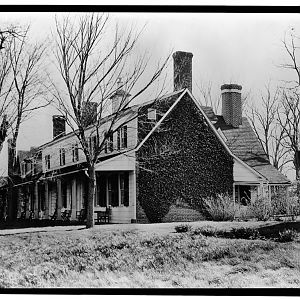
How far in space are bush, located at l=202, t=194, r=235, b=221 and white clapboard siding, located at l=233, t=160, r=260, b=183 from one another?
0.21 metres

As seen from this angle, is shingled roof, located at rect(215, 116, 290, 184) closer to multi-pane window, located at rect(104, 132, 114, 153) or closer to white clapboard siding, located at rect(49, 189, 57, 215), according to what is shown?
multi-pane window, located at rect(104, 132, 114, 153)

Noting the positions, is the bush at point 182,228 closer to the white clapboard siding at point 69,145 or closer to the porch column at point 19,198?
the white clapboard siding at point 69,145

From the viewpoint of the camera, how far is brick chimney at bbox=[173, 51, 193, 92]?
6180 millimetres

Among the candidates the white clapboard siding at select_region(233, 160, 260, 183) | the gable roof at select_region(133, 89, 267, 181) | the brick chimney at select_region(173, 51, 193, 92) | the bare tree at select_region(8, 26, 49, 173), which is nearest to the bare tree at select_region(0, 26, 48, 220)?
the bare tree at select_region(8, 26, 49, 173)

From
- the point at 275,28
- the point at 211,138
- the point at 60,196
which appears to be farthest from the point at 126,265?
the point at 275,28

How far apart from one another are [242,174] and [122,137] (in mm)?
1221

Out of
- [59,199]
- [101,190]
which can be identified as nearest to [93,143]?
[101,190]

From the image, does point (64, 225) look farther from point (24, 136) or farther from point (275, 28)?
point (275, 28)

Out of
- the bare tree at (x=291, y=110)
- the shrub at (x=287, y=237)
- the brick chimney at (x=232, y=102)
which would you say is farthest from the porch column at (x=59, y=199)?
the bare tree at (x=291, y=110)

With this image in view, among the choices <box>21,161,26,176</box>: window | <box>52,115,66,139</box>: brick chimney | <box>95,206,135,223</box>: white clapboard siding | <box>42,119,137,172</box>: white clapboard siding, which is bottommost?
<box>95,206,135,223</box>: white clapboard siding

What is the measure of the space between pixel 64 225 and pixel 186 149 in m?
1.37

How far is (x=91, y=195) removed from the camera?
20.4ft

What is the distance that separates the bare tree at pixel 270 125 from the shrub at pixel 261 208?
0.34 meters

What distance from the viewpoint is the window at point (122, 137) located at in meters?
6.15
